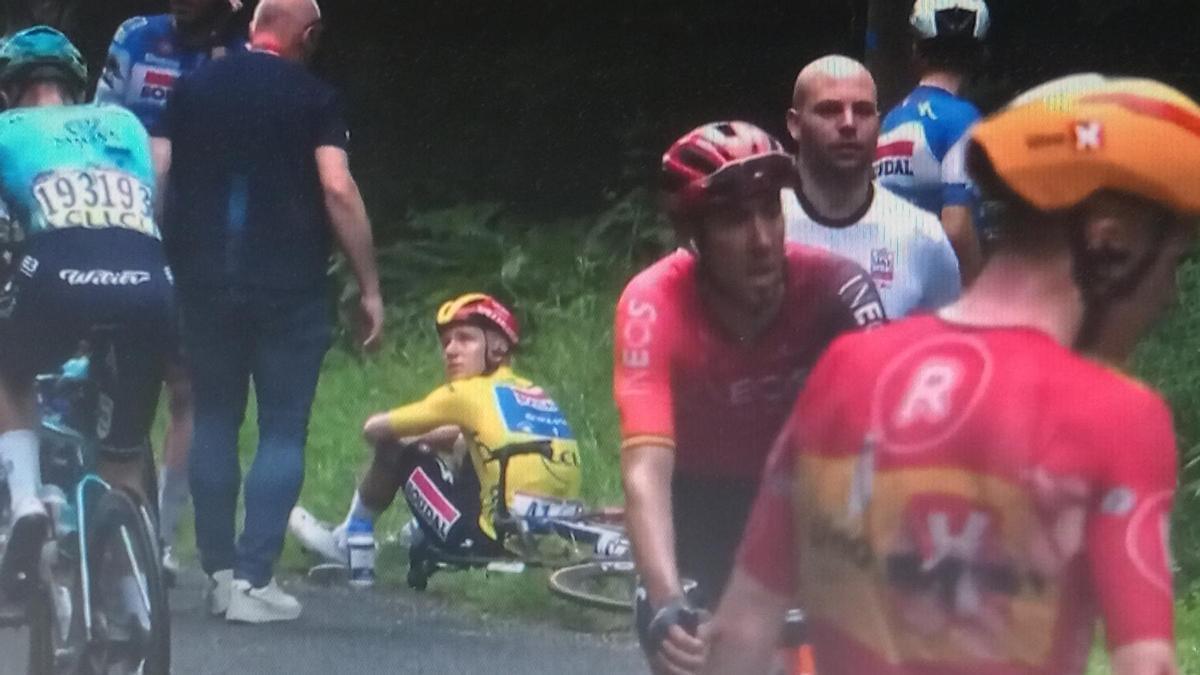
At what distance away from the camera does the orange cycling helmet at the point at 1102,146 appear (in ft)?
4.97

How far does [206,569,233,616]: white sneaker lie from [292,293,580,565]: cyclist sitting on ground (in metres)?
0.49

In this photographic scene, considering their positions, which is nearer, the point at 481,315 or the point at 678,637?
the point at 678,637

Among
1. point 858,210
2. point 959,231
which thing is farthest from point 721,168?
point 959,231

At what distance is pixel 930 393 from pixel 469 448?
3.72 metres

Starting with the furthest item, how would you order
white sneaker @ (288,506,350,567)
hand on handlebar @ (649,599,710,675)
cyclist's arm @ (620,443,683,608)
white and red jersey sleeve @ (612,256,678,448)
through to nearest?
white sneaker @ (288,506,350,567)
white and red jersey sleeve @ (612,256,678,448)
cyclist's arm @ (620,443,683,608)
hand on handlebar @ (649,599,710,675)

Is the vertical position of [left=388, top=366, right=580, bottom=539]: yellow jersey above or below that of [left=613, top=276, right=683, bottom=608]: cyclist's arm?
below

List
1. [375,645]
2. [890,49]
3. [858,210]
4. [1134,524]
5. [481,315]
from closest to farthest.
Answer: [1134,524] → [858,210] → [890,49] → [375,645] → [481,315]

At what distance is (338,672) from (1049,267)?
3027 millimetres

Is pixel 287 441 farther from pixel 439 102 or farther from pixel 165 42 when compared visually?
pixel 439 102

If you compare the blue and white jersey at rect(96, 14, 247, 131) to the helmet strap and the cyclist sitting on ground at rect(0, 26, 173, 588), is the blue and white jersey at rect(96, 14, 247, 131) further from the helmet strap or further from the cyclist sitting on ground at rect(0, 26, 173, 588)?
the helmet strap

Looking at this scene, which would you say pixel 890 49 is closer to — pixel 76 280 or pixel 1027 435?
pixel 76 280

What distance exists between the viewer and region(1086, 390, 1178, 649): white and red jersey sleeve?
4.83 feet

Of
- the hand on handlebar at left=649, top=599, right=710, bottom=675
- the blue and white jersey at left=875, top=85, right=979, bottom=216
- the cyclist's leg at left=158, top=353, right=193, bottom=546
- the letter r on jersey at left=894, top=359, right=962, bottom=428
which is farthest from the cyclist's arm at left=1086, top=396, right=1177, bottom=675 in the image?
the cyclist's leg at left=158, top=353, right=193, bottom=546

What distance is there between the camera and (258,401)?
493 centimetres
